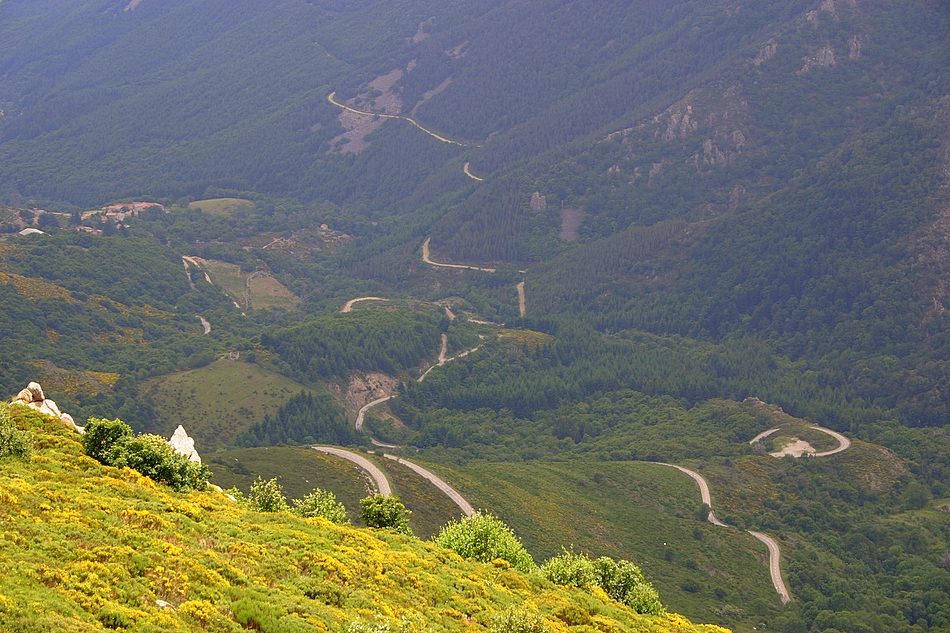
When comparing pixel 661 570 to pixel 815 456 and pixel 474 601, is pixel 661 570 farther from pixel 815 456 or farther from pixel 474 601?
pixel 474 601

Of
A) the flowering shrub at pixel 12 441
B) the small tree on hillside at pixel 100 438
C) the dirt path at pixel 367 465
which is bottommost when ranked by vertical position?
the dirt path at pixel 367 465

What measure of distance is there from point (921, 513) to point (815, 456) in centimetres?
2368

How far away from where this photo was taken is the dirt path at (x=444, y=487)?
146 m

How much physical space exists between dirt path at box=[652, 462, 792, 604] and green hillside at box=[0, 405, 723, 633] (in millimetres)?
72733

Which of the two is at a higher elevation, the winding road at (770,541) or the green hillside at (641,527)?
the green hillside at (641,527)

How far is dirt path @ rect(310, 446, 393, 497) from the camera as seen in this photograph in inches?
5650

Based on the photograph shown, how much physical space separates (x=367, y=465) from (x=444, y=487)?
11832mm

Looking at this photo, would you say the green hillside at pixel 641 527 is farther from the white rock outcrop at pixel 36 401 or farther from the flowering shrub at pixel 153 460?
the flowering shrub at pixel 153 460

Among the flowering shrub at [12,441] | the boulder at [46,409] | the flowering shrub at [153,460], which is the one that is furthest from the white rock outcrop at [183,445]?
the flowering shrub at [12,441]

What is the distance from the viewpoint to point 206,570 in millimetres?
55594

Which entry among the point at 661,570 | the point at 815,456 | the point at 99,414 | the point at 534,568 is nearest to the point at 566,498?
the point at 661,570

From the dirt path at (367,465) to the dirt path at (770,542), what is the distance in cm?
5512

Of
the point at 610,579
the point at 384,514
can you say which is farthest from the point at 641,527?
the point at 384,514

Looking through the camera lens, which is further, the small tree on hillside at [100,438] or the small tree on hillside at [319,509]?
the small tree on hillside at [319,509]
